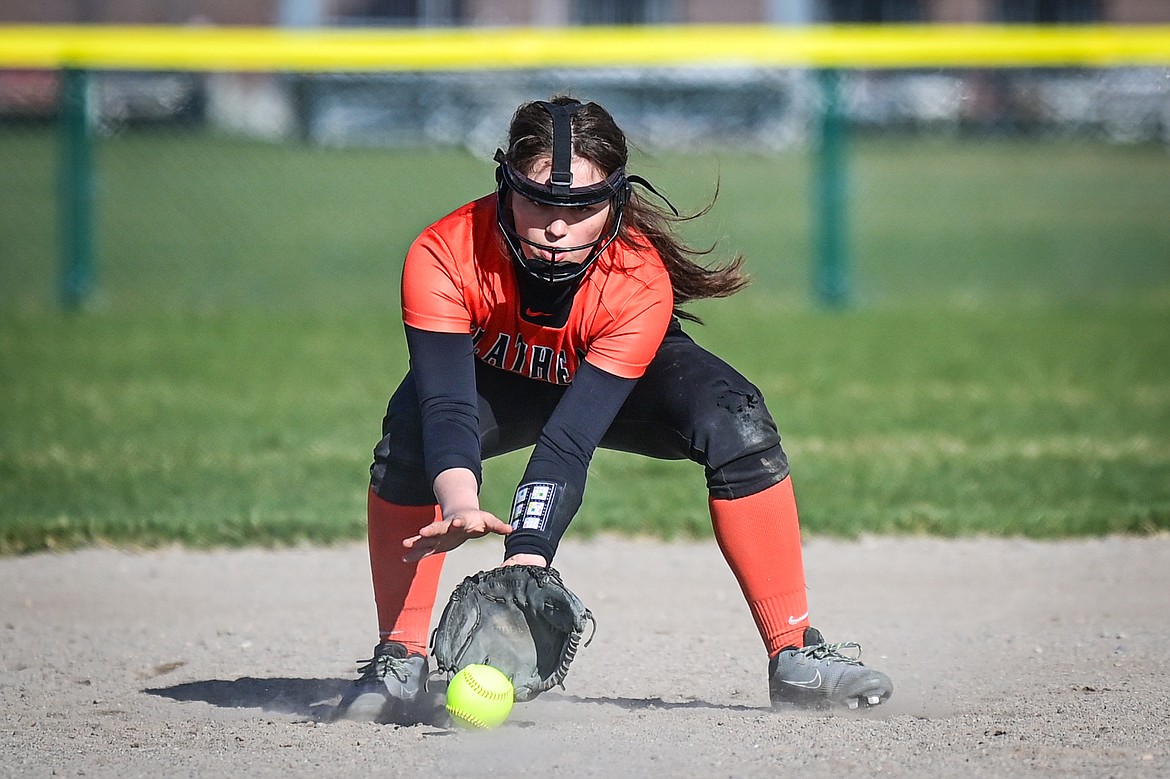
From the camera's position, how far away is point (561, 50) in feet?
33.3

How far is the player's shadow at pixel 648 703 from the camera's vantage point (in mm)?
3268

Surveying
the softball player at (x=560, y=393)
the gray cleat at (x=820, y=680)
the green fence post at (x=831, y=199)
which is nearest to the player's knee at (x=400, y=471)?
the softball player at (x=560, y=393)

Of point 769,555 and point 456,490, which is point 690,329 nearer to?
point 769,555

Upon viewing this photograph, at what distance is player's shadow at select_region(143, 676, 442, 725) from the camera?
3254mm

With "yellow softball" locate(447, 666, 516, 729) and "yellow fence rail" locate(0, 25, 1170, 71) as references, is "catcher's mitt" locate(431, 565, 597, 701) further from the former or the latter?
"yellow fence rail" locate(0, 25, 1170, 71)

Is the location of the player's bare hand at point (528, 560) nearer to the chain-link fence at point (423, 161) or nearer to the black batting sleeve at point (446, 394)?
the black batting sleeve at point (446, 394)

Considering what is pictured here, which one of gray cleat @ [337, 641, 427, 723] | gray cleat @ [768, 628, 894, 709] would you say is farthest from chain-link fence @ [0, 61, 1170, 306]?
gray cleat @ [768, 628, 894, 709]

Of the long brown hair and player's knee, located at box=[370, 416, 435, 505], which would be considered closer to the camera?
the long brown hair

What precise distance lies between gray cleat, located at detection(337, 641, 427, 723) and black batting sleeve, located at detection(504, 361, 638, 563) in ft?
1.54

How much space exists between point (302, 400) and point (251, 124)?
615cm

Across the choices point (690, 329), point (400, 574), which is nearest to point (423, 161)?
point (690, 329)

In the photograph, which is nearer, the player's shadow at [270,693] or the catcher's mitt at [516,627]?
the catcher's mitt at [516,627]

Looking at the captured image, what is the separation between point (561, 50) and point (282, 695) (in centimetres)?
744

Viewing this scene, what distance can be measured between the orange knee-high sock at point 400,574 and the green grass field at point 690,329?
62.4 inches
